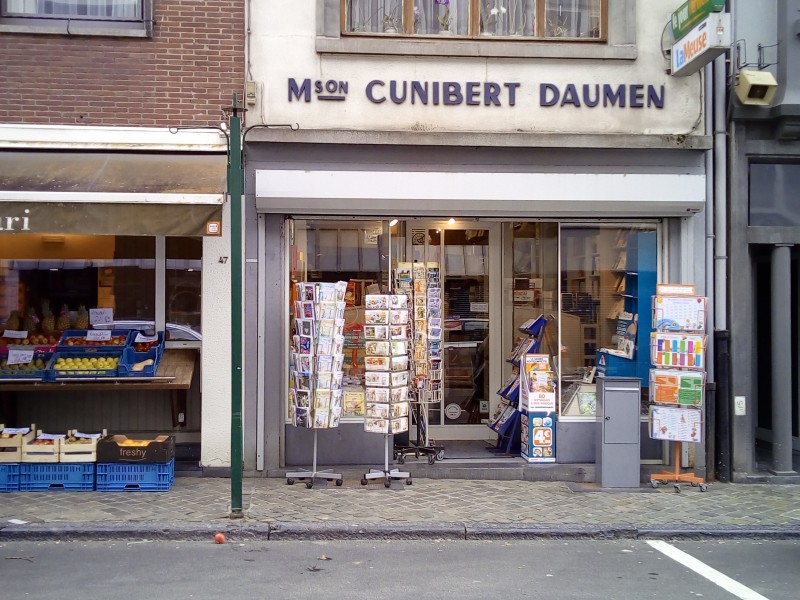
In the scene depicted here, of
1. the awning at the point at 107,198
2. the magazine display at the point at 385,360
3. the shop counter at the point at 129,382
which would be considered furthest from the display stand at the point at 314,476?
the awning at the point at 107,198

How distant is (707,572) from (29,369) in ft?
25.3

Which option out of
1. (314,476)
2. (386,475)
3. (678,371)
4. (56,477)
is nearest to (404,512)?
(386,475)

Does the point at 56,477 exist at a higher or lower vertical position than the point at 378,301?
lower

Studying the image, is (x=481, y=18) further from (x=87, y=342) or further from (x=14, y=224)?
(x=87, y=342)

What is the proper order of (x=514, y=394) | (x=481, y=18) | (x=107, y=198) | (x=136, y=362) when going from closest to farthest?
(x=107, y=198) → (x=136, y=362) → (x=481, y=18) → (x=514, y=394)

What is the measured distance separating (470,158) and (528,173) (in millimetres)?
726

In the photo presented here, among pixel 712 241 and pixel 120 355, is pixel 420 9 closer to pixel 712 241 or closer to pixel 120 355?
pixel 712 241

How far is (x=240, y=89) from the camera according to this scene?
9391 mm

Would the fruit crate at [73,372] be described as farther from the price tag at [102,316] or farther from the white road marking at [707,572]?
the white road marking at [707,572]

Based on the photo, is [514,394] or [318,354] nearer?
[318,354]

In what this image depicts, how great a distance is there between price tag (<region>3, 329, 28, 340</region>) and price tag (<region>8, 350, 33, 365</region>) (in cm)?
37

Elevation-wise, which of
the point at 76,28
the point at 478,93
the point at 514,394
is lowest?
the point at 514,394

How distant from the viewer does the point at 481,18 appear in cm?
996

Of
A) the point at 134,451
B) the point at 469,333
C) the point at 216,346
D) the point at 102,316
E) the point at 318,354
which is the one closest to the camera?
the point at 134,451
